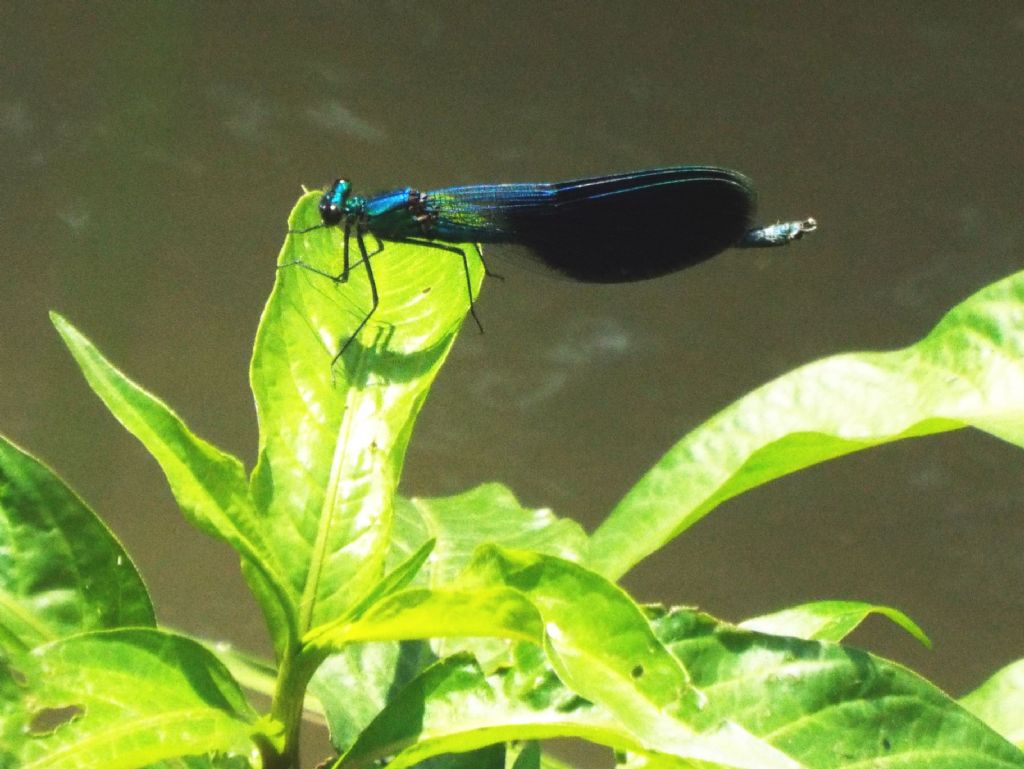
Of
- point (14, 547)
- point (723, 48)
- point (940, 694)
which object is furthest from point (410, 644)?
point (723, 48)

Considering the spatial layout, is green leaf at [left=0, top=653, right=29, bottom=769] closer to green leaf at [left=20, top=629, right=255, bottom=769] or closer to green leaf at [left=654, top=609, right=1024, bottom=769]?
green leaf at [left=20, top=629, right=255, bottom=769]

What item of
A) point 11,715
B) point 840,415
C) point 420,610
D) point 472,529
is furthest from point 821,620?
point 11,715

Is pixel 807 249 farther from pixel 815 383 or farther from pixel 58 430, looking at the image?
pixel 815 383

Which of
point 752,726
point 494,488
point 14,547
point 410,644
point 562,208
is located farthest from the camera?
point 562,208

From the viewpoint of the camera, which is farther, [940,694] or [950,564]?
[950,564]

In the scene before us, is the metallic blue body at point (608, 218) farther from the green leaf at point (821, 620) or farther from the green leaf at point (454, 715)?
the green leaf at point (454, 715)

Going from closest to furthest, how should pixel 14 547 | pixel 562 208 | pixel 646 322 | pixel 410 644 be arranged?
pixel 14 547 → pixel 410 644 → pixel 562 208 → pixel 646 322

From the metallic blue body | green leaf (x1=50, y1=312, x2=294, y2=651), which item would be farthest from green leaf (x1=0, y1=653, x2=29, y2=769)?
the metallic blue body

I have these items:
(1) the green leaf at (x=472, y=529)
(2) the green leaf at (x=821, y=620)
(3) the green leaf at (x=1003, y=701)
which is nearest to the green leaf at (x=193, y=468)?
(1) the green leaf at (x=472, y=529)

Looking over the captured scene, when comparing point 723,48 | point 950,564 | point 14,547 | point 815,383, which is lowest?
point 950,564
